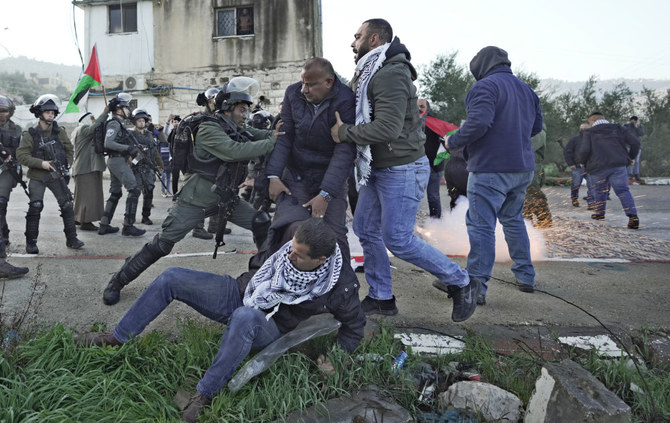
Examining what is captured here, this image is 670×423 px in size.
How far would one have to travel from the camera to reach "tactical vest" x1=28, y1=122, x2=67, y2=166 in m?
5.54

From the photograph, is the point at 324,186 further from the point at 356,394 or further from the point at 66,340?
the point at 66,340

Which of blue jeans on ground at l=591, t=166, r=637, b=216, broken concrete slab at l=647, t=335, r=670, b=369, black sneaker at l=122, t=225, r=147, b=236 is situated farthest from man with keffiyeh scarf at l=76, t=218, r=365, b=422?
blue jeans on ground at l=591, t=166, r=637, b=216

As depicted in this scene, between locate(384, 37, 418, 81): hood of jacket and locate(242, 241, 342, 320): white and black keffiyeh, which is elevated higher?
locate(384, 37, 418, 81): hood of jacket

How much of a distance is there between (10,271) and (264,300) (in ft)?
10.3

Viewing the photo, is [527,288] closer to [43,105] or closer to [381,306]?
[381,306]

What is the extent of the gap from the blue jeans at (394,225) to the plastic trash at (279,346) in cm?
79

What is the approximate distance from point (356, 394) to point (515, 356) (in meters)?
1.07

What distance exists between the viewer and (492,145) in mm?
3904

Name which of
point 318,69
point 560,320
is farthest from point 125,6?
point 560,320

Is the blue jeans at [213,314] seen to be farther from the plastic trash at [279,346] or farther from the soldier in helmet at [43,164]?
the soldier in helmet at [43,164]

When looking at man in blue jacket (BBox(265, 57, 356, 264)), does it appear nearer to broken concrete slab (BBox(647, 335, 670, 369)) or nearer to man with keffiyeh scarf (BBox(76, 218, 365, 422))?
man with keffiyeh scarf (BBox(76, 218, 365, 422))

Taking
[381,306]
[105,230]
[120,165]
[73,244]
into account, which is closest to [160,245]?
[381,306]

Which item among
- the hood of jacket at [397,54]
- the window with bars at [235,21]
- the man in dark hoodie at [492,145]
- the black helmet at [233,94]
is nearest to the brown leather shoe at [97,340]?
the black helmet at [233,94]

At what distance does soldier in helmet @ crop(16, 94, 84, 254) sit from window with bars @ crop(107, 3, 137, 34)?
43.6 feet
